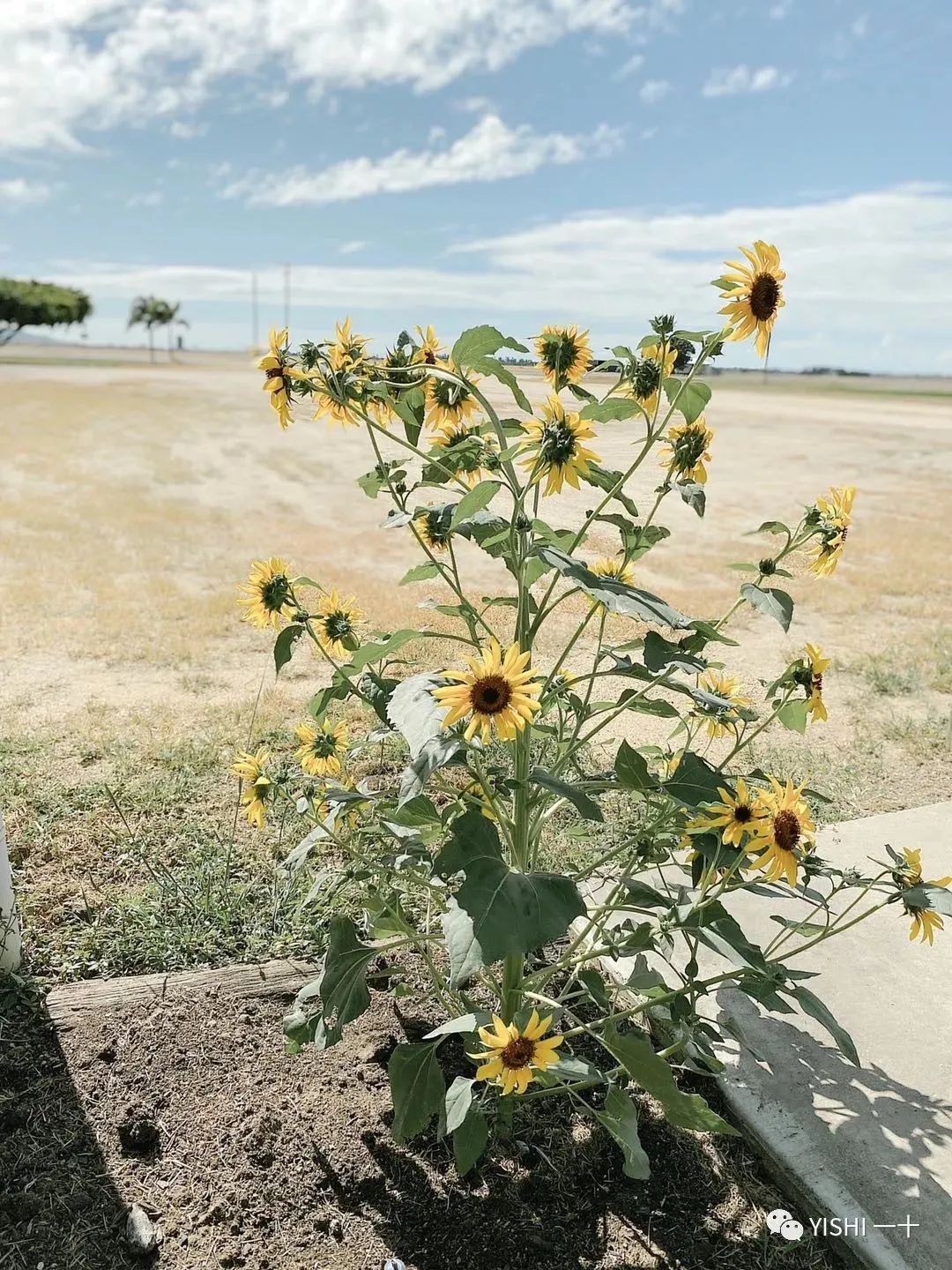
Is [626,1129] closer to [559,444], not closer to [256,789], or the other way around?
[256,789]

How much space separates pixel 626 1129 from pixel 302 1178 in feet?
2.09

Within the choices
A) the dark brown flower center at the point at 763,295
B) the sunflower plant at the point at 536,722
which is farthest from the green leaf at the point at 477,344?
the dark brown flower center at the point at 763,295

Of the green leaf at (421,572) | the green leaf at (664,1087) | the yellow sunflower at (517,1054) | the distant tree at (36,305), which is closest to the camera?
the yellow sunflower at (517,1054)

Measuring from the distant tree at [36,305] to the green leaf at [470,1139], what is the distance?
54.9 meters

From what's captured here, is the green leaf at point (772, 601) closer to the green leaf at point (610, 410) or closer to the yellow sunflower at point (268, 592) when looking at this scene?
the green leaf at point (610, 410)

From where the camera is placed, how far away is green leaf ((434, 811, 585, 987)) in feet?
4.24

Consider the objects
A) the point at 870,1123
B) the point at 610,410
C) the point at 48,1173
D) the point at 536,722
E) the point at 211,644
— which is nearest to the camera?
the point at 610,410

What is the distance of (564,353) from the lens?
159 centimetres

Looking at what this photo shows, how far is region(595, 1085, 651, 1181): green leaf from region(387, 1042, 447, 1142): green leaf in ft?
0.99

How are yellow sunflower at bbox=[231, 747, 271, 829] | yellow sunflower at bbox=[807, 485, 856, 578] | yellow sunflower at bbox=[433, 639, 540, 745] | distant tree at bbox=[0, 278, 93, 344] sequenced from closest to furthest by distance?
yellow sunflower at bbox=[433, 639, 540, 745] < yellow sunflower at bbox=[807, 485, 856, 578] < yellow sunflower at bbox=[231, 747, 271, 829] < distant tree at bbox=[0, 278, 93, 344]

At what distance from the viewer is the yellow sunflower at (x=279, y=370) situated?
154 cm

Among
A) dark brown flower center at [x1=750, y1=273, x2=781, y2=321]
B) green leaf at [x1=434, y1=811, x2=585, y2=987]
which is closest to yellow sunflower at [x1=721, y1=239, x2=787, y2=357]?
dark brown flower center at [x1=750, y1=273, x2=781, y2=321]

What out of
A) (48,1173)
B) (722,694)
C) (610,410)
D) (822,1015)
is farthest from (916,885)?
(48,1173)

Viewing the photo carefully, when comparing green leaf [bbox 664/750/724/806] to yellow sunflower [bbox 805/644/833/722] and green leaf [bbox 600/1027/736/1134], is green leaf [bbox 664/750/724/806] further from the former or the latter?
green leaf [bbox 600/1027/736/1134]
